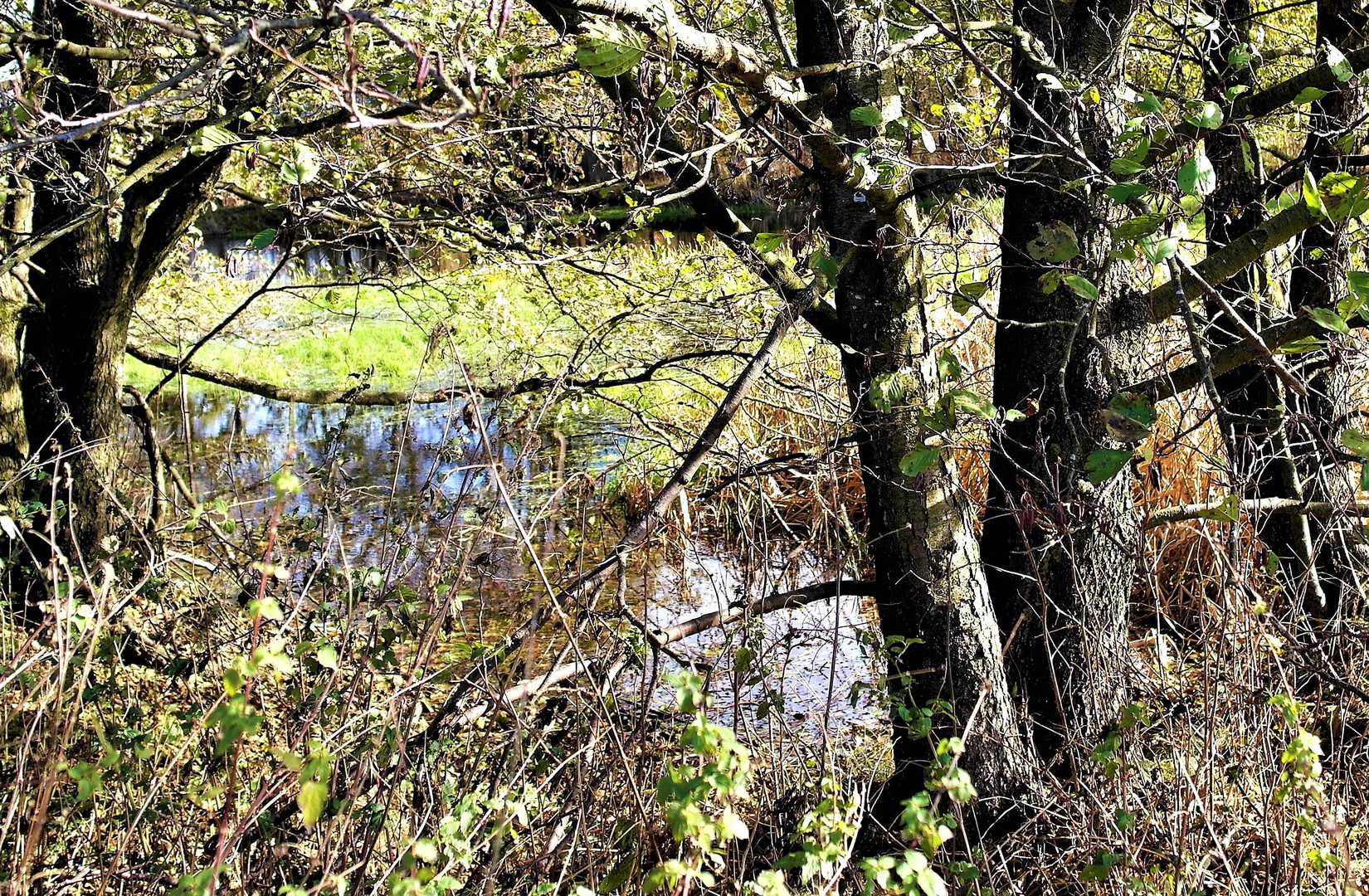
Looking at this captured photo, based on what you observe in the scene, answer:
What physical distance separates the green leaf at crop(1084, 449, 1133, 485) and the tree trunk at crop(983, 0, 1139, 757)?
0.68 meters

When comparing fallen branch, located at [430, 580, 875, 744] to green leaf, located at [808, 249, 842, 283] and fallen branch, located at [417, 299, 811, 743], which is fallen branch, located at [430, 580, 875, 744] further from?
green leaf, located at [808, 249, 842, 283]

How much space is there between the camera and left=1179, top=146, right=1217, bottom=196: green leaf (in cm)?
206

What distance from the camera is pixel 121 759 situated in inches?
Answer: 122

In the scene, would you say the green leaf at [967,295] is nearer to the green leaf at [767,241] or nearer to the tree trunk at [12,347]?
the green leaf at [767,241]

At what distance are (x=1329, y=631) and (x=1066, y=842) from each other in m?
1.11

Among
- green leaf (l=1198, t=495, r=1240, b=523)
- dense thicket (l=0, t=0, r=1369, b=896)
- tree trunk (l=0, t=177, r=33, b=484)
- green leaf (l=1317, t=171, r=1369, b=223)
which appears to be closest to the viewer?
green leaf (l=1317, t=171, r=1369, b=223)

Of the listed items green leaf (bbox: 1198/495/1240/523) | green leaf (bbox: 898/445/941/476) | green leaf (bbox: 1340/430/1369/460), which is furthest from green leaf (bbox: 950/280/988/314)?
green leaf (bbox: 1340/430/1369/460)

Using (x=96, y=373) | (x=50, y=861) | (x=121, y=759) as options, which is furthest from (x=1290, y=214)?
(x=96, y=373)

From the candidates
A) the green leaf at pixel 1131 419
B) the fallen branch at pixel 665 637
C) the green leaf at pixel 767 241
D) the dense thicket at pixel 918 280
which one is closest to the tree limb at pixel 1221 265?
the dense thicket at pixel 918 280

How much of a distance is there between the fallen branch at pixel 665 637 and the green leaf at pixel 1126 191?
1.08 metres

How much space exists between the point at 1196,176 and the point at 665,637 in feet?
5.37

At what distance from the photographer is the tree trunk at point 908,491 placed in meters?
3.45

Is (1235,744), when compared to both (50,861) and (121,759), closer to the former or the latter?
(121,759)

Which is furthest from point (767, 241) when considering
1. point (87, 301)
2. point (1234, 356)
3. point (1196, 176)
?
point (87, 301)
